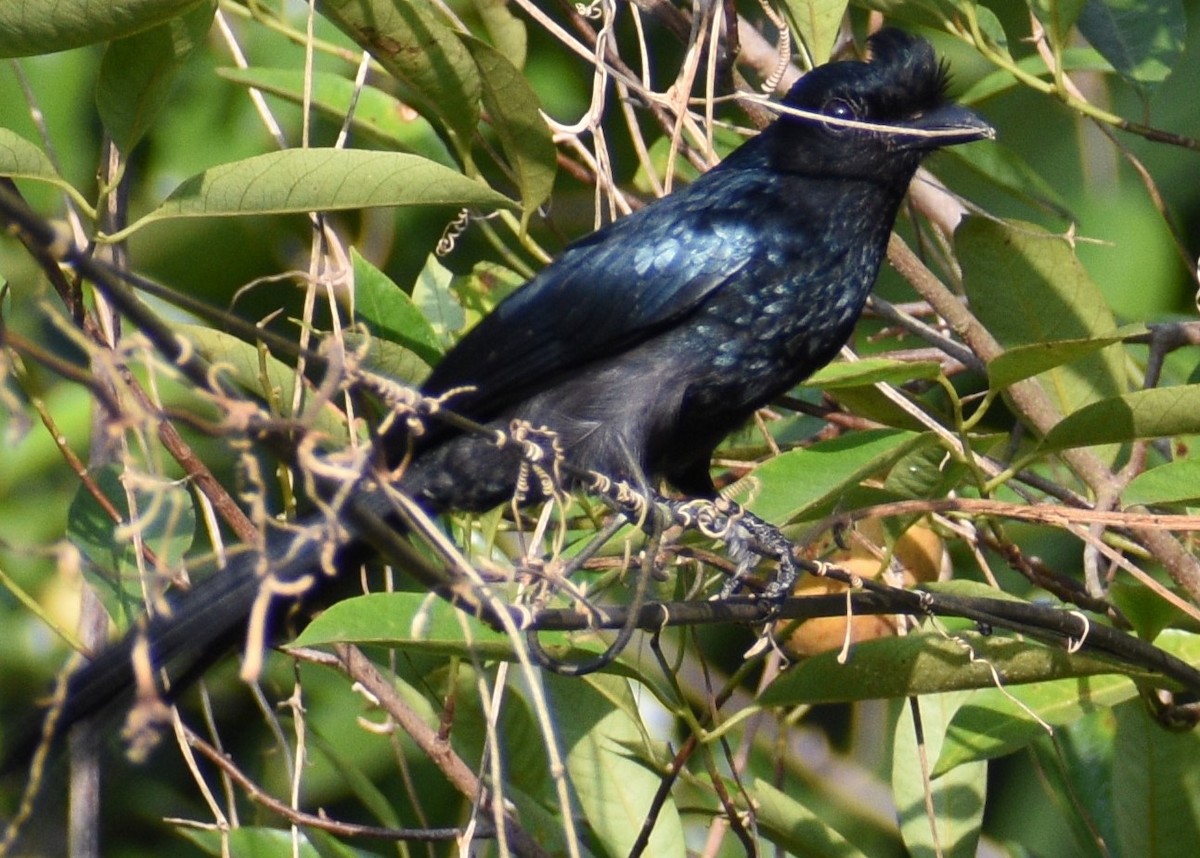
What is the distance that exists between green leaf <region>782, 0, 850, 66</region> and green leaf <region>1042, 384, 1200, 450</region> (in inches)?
31.8

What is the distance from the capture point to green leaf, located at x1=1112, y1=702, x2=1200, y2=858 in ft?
8.18

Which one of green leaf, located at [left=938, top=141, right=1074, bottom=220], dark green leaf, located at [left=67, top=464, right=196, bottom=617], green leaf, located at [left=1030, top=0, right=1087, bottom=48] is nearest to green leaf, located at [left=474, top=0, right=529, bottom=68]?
green leaf, located at [left=938, top=141, right=1074, bottom=220]

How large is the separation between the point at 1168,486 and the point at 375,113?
1.61 meters

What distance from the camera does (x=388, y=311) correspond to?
111 inches

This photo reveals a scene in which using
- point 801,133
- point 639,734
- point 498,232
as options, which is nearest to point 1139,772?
point 639,734

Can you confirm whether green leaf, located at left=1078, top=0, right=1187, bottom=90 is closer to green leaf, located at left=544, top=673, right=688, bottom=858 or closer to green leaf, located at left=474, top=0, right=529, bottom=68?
green leaf, located at left=474, top=0, right=529, bottom=68

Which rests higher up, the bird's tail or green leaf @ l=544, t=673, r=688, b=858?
the bird's tail

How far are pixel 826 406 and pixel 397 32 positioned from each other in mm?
1263

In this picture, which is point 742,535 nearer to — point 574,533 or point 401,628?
point 574,533

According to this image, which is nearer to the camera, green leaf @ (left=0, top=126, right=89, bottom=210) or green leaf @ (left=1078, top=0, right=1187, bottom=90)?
green leaf @ (left=0, top=126, right=89, bottom=210)

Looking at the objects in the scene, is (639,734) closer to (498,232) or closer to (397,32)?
(397,32)

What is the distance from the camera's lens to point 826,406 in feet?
10.9

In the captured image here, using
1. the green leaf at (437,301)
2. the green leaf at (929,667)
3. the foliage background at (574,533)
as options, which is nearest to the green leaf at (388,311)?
the foliage background at (574,533)

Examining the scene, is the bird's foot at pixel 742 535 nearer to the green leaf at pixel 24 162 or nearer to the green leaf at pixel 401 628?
the green leaf at pixel 401 628
